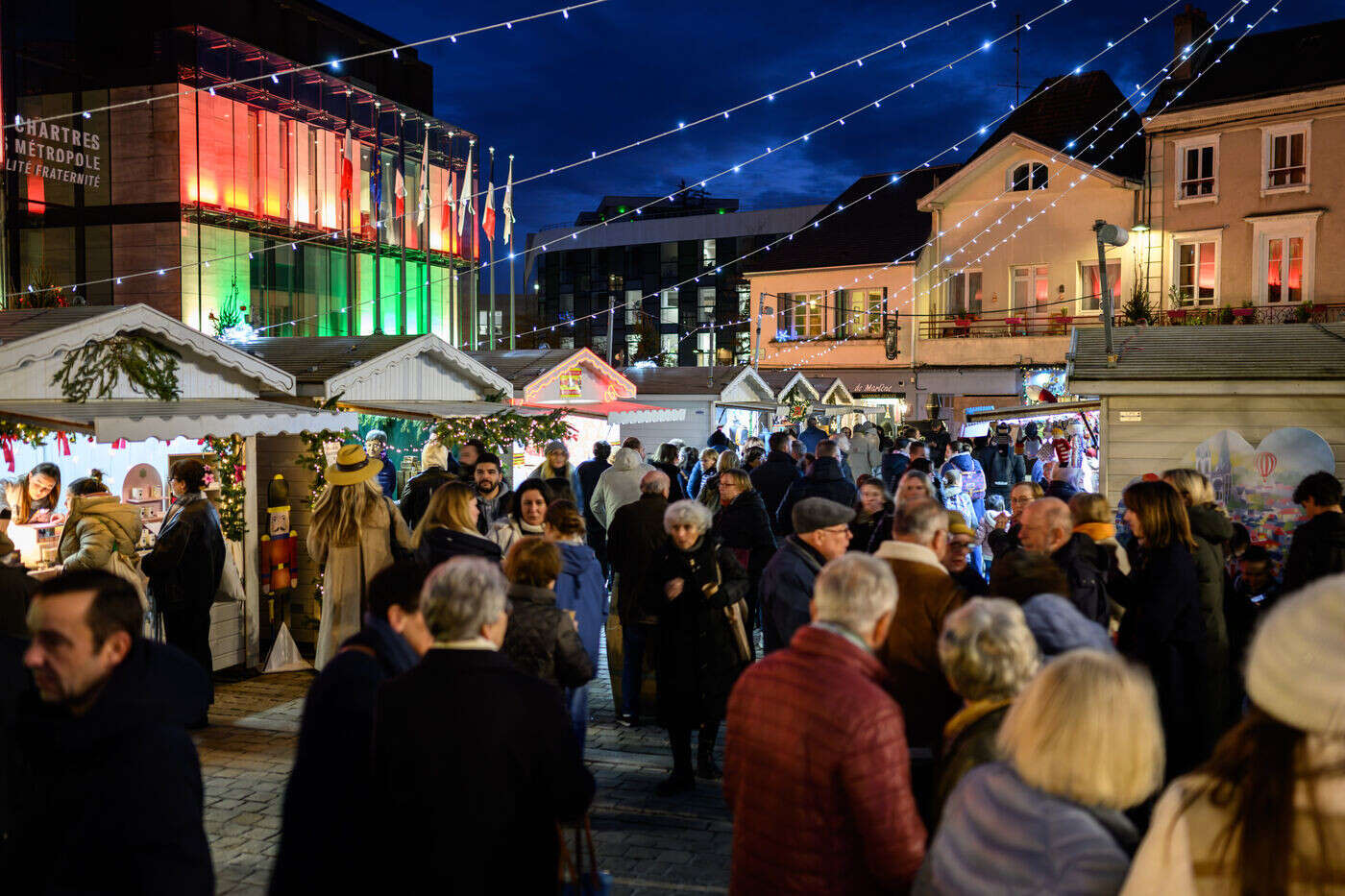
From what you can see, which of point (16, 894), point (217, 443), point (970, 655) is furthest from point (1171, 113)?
point (16, 894)

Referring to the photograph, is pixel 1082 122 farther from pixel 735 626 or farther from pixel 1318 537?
pixel 735 626

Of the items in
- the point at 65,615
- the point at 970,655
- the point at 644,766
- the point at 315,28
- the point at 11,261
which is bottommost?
the point at 644,766

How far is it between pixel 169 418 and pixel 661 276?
209 feet

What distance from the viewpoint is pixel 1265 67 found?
1018 inches

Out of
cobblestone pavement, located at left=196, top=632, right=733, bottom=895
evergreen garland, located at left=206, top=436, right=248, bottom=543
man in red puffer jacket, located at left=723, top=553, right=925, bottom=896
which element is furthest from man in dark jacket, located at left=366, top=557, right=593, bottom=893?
evergreen garland, located at left=206, top=436, right=248, bottom=543

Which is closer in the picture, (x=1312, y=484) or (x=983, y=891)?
(x=983, y=891)

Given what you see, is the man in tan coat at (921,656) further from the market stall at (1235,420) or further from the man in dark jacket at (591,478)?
the man in dark jacket at (591,478)

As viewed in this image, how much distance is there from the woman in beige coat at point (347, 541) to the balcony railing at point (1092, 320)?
808 inches

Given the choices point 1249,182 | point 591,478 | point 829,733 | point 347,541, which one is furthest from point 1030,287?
point 829,733

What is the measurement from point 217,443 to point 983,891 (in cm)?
819

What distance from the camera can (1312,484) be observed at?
20.6ft

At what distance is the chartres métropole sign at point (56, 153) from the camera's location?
25547mm

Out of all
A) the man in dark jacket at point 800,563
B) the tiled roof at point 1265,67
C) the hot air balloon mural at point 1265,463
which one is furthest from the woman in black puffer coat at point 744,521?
the tiled roof at point 1265,67

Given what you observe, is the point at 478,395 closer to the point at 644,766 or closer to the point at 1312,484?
the point at 644,766
